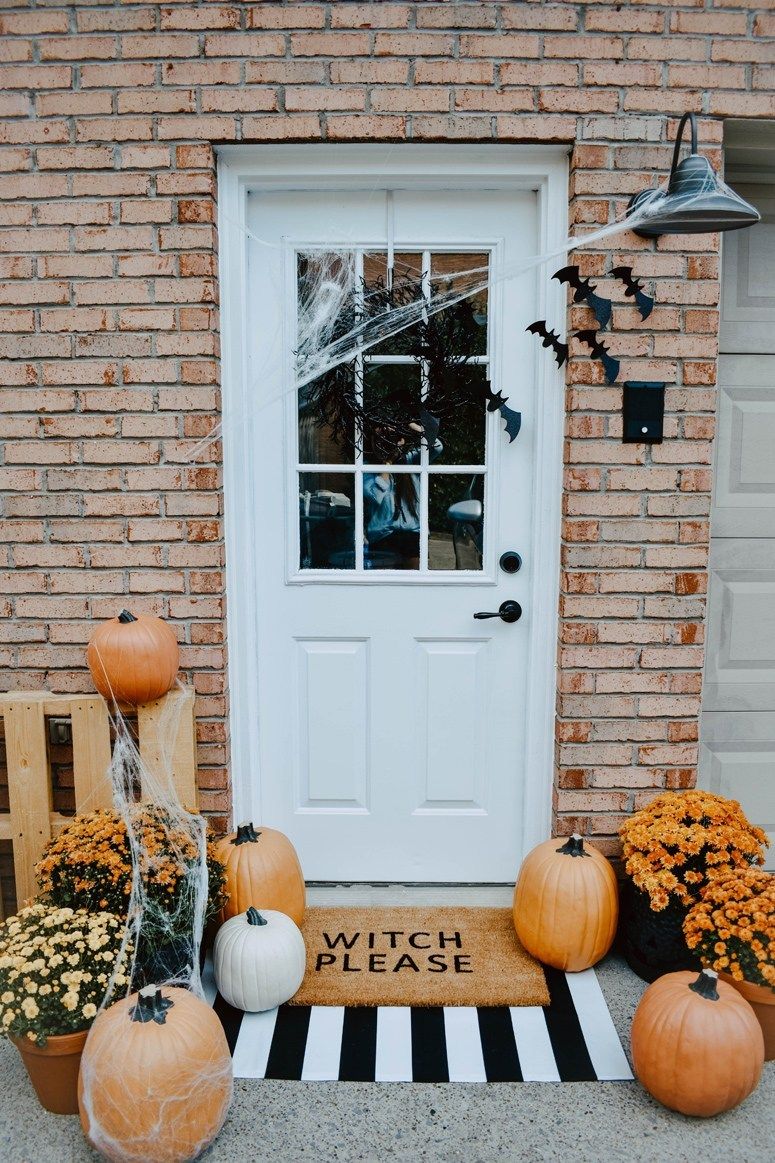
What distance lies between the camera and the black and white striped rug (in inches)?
82.3

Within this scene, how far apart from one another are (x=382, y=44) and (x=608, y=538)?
1.59m

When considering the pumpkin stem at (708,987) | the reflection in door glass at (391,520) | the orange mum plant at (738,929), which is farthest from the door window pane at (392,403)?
the pumpkin stem at (708,987)

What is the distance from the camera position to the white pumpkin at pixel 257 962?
2.23 metres

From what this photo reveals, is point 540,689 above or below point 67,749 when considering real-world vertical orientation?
above

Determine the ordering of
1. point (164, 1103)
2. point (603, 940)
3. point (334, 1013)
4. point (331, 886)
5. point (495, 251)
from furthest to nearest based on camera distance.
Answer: point (331, 886) < point (495, 251) < point (603, 940) < point (334, 1013) < point (164, 1103)

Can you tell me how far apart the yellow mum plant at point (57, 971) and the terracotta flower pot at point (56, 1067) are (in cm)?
3

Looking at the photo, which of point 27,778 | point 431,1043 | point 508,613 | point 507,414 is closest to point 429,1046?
point 431,1043

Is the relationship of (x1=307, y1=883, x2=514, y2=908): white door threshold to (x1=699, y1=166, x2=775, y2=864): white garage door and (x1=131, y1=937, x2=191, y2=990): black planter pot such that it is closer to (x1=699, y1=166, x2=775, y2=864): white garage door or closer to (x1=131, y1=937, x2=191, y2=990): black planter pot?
(x1=131, y1=937, x2=191, y2=990): black planter pot

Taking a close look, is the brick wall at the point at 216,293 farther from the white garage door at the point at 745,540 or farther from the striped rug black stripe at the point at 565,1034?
the striped rug black stripe at the point at 565,1034

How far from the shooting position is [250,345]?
8.68ft

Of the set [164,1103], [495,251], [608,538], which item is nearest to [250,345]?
[495,251]

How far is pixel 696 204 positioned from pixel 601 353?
516 mm

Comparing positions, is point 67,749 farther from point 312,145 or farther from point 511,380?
point 312,145

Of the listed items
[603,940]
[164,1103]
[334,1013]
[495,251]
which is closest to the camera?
[164,1103]
